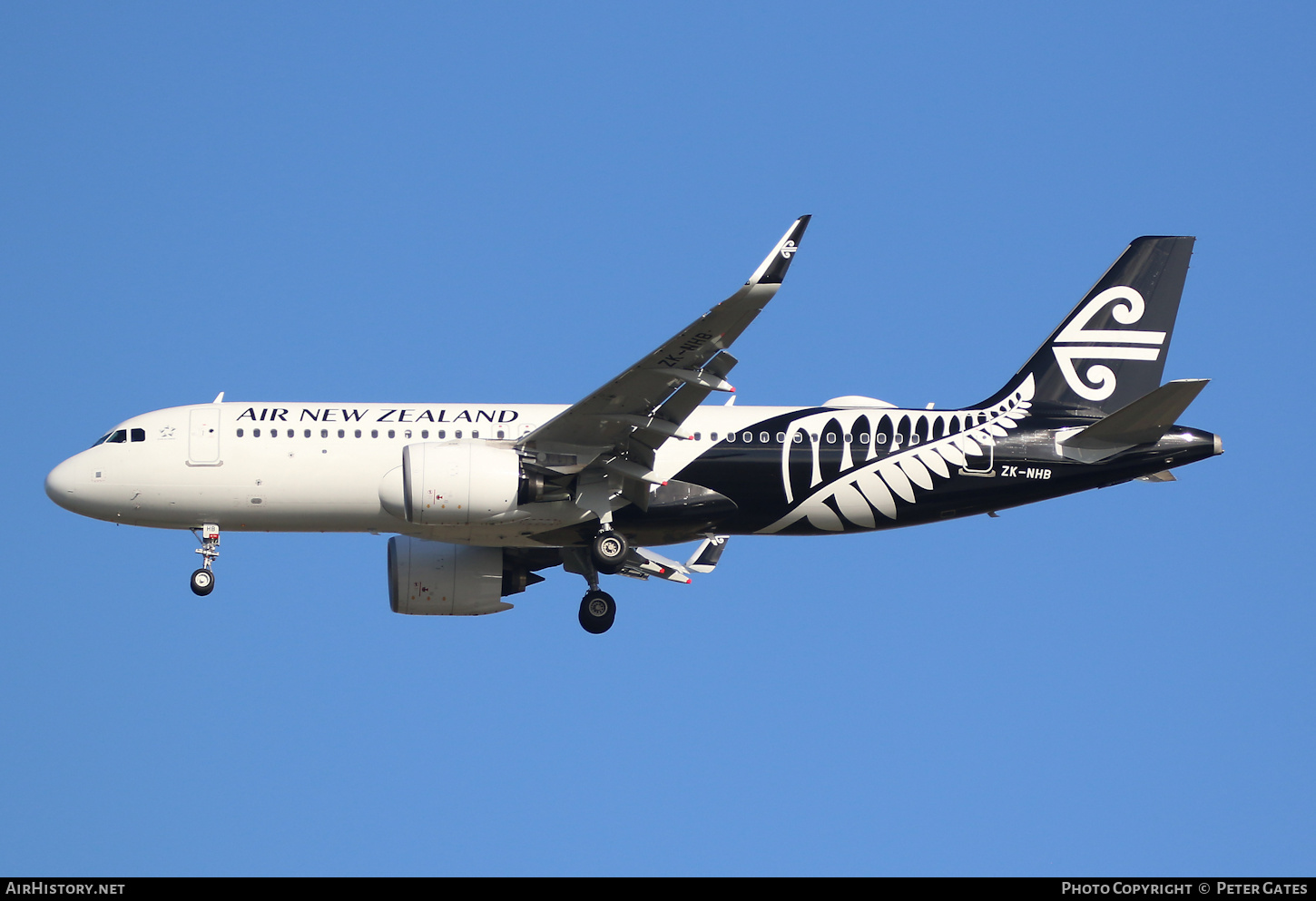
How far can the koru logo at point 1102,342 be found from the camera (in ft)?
110

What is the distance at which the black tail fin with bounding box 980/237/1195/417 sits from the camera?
33375 mm

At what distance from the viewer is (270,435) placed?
31.2 meters

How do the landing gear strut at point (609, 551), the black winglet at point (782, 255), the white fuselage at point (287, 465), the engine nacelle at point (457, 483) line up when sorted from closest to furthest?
the black winglet at point (782, 255), the engine nacelle at point (457, 483), the white fuselage at point (287, 465), the landing gear strut at point (609, 551)

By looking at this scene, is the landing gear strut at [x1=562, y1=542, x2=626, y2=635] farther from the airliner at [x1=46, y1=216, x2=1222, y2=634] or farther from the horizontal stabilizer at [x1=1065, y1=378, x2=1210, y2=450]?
the horizontal stabilizer at [x1=1065, y1=378, x2=1210, y2=450]

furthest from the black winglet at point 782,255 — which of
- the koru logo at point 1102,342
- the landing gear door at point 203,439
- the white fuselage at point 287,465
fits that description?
the landing gear door at point 203,439

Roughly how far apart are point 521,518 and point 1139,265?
601 inches

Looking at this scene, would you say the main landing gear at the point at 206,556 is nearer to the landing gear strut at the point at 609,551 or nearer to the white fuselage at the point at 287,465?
the white fuselage at the point at 287,465

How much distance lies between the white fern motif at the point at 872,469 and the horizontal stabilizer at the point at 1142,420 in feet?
6.12

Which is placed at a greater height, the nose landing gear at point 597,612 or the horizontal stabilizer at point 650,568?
the horizontal stabilizer at point 650,568

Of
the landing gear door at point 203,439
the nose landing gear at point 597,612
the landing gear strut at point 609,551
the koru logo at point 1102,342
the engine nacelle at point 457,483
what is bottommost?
the nose landing gear at point 597,612

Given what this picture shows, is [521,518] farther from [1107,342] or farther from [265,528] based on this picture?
[1107,342]

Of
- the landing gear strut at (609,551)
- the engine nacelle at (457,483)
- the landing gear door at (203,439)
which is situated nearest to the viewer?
the engine nacelle at (457,483)

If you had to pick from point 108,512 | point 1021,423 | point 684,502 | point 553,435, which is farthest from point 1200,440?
point 108,512
